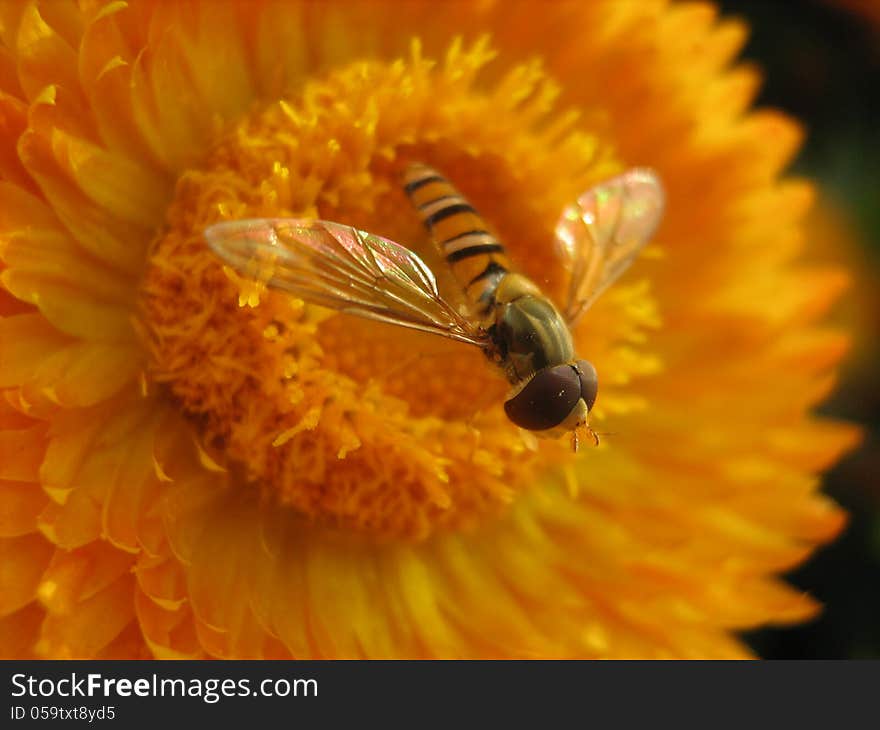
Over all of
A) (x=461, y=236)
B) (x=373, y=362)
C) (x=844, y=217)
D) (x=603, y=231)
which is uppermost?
(x=844, y=217)

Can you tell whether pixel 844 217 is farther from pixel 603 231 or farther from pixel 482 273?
pixel 482 273

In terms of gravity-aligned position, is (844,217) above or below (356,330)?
above

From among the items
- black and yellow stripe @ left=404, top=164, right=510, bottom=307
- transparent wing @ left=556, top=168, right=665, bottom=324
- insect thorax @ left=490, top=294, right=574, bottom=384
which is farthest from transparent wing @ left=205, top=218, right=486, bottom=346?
transparent wing @ left=556, top=168, right=665, bottom=324

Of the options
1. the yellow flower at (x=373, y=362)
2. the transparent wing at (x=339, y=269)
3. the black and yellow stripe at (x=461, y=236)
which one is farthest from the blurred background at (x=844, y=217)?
the transparent wing at (x=339, y=269)

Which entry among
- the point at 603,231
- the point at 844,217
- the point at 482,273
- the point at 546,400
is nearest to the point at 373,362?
the point at 482,273

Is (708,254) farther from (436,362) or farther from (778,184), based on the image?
(436,362)
